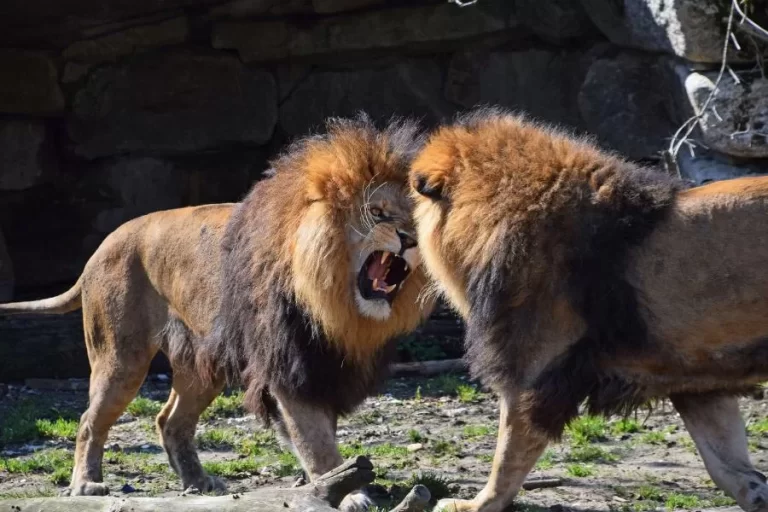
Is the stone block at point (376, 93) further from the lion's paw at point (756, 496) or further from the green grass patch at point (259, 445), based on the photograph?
the lion's paw at point (756, 496)

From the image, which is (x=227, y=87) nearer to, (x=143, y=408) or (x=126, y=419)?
(x=143, y=408)

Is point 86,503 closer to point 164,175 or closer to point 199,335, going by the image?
point 199,335

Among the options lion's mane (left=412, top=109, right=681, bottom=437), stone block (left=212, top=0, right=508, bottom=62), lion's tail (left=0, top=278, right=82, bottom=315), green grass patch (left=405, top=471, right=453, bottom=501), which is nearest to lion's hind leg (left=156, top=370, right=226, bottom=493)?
lion's tail (left=0, top=278, right=82, bottom=315)

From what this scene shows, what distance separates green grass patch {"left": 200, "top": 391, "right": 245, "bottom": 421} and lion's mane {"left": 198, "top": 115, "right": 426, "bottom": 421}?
236 cm

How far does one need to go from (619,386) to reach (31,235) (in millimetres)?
6620

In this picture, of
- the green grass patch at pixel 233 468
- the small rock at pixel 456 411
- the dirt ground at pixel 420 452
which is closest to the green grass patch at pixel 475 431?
the dirt ground at pixel 420 452

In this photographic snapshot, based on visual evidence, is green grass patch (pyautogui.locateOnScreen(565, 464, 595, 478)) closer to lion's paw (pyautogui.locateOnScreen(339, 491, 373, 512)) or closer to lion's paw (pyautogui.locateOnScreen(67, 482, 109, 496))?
lion's paw (pyautogui.locateOnScreen(339, 491, 373, 512))

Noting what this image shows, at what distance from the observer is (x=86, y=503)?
10.9 feet

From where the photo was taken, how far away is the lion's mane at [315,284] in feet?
14.4

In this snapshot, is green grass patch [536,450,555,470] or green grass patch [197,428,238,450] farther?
green grass patch [197,428,238,450]

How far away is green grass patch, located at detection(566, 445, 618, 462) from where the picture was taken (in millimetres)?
5602

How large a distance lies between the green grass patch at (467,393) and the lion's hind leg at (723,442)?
9.92 feet

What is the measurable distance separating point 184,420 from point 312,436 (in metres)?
1.28

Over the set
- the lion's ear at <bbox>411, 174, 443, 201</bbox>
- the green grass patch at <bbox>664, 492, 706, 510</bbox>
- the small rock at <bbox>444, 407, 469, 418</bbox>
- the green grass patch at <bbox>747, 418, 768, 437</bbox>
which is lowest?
the small rock at <bbox>444, 407, 469, 418</bbox>
